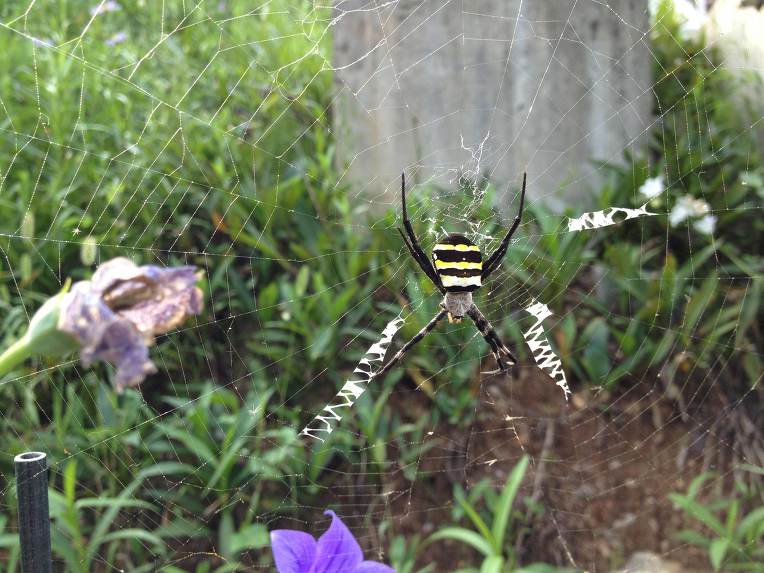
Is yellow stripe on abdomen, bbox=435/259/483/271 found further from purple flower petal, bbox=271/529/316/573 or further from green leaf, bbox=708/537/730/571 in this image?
green leaf, bbox=708/537/730/571

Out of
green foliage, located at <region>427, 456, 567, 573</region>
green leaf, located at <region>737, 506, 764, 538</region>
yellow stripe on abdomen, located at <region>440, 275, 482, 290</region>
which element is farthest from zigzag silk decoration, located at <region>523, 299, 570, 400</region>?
yellow stripe on abdomen, located at <region>440, 275, 482, 290</region>

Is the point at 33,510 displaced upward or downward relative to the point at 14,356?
downward

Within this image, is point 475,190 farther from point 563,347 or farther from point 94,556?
point 94,556

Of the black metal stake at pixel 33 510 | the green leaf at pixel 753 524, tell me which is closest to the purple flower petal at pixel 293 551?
the black metal stake at pixel 33 510

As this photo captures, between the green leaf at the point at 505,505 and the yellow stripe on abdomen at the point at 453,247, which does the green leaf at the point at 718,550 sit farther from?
the yellow stripe on abdomen at the point at 453,247

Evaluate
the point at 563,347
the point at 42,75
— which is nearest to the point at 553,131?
the point at 563,347

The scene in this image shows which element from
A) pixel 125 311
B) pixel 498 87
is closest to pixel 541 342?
pixel 498 87

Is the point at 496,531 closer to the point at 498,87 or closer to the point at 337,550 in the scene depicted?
the point at 337,550
